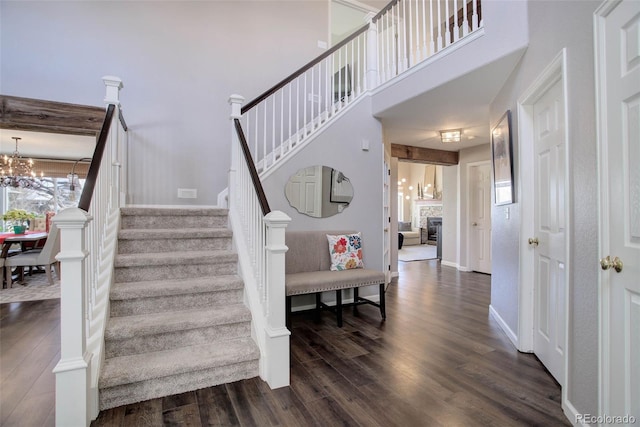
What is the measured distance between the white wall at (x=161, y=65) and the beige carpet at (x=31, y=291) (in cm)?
192

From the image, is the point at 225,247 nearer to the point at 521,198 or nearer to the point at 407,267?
the point at 521,198

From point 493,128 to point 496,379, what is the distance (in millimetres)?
2436

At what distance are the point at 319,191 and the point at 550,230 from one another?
2229 millimetres

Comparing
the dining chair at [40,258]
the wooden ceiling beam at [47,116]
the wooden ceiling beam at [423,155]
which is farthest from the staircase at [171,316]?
the wooden ceiling beam at [423,155]

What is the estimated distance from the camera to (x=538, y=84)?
2135 mm

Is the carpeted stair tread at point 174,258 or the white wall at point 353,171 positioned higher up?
the white wall at point 353,171

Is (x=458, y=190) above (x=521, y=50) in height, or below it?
below

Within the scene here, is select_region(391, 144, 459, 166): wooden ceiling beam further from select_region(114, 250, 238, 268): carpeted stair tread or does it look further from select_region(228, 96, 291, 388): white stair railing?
select_region(114, 250, 238, 268): carpeted stair tread

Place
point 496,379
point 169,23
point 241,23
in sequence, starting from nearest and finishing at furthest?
point 496,379, point 169,23, point 241,23

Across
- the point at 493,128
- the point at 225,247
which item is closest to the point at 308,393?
the point at 225,247

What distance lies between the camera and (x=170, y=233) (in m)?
2.68

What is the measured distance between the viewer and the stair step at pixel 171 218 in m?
2.81

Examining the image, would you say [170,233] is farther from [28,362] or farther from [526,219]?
[526,219]

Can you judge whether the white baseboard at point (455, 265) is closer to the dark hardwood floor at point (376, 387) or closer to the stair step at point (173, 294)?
the dark hardwood floor at point (376, 387)
